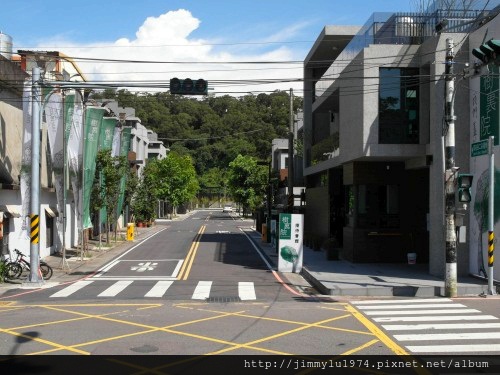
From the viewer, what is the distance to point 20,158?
26750mm

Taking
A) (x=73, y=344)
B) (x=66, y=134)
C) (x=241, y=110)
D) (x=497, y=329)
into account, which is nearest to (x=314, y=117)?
(x=66, y=134)

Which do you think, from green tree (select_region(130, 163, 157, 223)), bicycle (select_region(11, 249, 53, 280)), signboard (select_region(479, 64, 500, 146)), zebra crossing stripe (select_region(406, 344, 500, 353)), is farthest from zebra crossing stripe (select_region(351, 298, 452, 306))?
green tree (select_region(130, 163, 157, 223))

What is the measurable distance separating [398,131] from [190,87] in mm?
10309

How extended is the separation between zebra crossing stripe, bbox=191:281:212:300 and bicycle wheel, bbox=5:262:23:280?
23.4 ft

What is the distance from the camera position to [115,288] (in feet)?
64.8

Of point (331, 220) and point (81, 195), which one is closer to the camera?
point (81, 195)

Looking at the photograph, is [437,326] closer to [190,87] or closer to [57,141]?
[190,87]

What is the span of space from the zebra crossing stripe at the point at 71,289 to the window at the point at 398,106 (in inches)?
505

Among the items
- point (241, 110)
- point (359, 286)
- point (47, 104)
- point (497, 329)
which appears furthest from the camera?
point (241, 110)

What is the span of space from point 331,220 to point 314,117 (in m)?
8.80

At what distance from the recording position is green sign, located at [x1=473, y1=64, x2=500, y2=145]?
62.0 feet

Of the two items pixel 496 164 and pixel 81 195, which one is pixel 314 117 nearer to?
pixel 81 195

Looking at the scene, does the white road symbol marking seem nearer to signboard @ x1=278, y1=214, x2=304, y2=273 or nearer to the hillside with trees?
signboard @ x1=278, y1=214, x2=304, y2=273

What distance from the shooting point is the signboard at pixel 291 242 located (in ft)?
80.2
